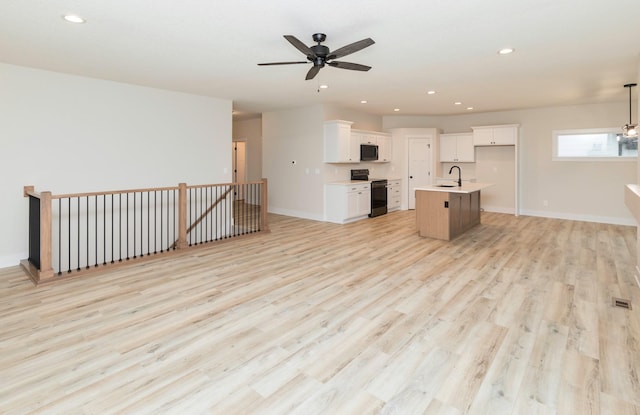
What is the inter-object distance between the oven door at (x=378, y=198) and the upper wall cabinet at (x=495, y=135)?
8.75 ft

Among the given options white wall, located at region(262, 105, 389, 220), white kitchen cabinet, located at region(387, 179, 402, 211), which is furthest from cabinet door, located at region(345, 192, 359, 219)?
white kitchen cabinet, located at region(387, 179, 402, 211)

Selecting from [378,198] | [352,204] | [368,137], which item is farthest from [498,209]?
[352,204]

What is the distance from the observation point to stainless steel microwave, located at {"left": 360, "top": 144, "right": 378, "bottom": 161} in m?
8.57

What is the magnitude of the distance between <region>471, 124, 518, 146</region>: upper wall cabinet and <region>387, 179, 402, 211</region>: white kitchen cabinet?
7.36ft

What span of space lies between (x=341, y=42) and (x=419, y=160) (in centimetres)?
653

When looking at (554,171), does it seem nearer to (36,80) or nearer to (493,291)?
(493,291)

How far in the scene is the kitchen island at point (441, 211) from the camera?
6148 millimetres

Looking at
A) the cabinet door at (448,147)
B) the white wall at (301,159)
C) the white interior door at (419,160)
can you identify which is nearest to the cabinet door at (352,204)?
the white wall at (301,159)

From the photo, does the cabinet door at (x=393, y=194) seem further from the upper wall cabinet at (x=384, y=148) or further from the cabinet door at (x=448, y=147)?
the cabinet door at (x=448, y=147)

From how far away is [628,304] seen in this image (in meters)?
3.40

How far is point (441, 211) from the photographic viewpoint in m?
6.22

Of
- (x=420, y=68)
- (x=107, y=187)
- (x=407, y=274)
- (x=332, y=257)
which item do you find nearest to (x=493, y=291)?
(x=407, y=274)

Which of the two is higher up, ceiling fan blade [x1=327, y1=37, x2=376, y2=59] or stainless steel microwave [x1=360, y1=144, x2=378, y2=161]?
ceiling fan blade [x1=327, y1=37, x2=376, y2=59]

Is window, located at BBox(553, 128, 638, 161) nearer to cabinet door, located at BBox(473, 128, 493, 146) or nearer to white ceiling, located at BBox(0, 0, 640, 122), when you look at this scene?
cabinet door, located at BBox(473, 128, 493, 146)
